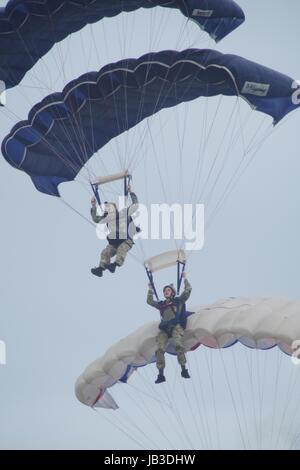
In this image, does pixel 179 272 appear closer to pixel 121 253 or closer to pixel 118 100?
pixel 121 253

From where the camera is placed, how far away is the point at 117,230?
84.3ft

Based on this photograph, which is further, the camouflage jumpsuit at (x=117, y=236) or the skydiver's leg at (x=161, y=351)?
the camouflage jumpsuit at (x=117, y=236)

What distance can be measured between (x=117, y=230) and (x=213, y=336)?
243cm

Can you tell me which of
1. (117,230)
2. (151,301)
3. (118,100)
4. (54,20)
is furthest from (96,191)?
(54,20)

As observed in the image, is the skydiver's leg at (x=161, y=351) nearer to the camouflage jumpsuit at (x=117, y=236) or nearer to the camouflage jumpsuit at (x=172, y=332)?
the camouflage jumpsuit at (x=172, y=332)

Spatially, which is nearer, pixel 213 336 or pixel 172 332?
pixel 213 336

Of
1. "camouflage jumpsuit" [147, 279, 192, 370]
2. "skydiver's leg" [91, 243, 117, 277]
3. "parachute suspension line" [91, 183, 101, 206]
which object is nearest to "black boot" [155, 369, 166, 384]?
"camouflage jumpsuit" [147, 279, 192, 370]

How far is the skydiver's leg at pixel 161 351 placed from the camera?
79.9 ft

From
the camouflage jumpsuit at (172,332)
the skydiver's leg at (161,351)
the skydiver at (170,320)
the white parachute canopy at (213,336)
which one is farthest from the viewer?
the skydiver at (170,320)

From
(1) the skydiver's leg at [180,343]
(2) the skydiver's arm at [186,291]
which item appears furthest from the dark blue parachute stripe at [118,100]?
(1) the skydiver's leg at [180,343]

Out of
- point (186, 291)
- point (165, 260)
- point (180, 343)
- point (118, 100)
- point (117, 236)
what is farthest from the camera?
point (118, 100)

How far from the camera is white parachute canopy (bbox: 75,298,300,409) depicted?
23.8 metres
